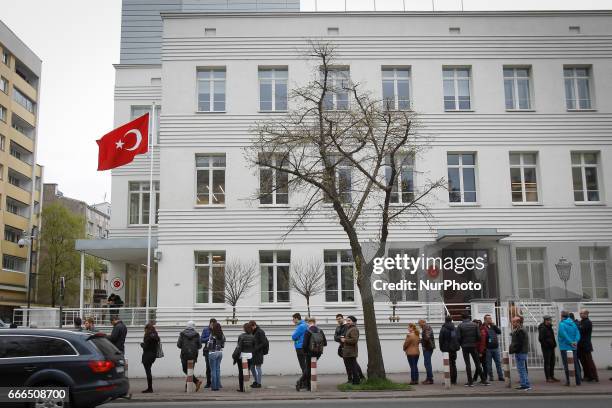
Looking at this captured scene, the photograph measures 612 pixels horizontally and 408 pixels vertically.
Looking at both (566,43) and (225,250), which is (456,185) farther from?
(225,250)

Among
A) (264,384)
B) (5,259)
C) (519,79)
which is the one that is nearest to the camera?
(264,384)

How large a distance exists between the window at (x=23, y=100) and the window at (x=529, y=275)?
5072cm

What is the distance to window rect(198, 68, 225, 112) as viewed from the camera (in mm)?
26844

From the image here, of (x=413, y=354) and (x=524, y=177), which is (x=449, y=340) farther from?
(x=524, y=177)

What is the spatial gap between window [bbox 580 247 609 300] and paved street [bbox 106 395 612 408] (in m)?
11.6

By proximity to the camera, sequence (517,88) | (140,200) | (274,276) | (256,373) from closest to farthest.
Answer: (256,373) → (274,276) → (517,88) → (140,200)

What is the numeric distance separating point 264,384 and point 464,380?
581cm

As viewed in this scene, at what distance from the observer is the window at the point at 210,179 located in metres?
26.2

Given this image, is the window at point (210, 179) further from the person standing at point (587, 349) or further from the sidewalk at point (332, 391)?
the person standing at point (587, 349)

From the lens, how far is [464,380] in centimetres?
1850

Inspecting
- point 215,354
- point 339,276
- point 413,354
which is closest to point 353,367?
point 413,354

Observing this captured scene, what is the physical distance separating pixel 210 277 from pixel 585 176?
52.8 ft

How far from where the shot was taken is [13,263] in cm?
5844

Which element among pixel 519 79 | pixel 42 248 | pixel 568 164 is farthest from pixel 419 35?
pixel 42 248
